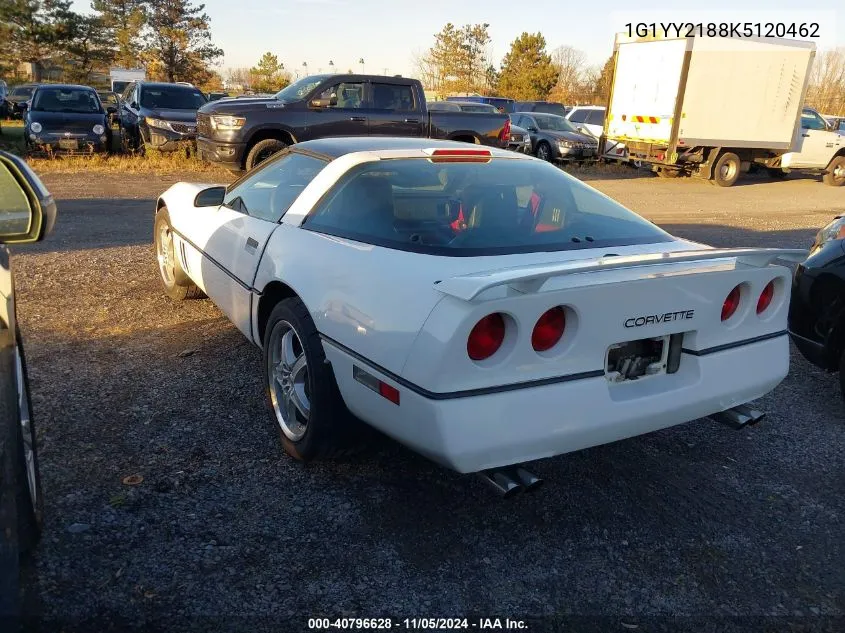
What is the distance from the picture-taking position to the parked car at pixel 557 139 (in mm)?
18891

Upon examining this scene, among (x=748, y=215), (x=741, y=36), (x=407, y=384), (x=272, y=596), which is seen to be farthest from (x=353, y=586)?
(x=741, y=36)

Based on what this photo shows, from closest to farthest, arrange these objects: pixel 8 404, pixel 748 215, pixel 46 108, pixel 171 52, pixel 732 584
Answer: pixel 8 404
pixel 732 584
pixel 748 215
pixel 46 108
pixel 171 52

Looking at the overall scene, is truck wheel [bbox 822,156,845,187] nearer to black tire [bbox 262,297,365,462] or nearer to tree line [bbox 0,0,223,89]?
black tire [bbox 262,297,365,462]

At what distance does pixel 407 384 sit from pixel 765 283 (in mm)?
1657

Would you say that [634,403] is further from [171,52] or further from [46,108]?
[171,52]

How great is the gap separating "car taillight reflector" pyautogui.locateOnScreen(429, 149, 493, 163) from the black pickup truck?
355 inches

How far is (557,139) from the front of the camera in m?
18.9

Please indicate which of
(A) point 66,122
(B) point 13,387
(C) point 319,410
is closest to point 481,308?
(C) point 319,410

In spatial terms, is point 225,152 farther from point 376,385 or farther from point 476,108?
point 376,385

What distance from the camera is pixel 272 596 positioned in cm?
249

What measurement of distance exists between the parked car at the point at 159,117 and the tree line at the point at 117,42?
31802 millimetres

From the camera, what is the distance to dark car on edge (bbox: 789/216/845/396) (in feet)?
14.1

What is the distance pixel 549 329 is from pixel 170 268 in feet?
12.9

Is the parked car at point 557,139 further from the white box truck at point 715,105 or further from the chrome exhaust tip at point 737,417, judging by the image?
the chrome exhaust tip at point 737,417
